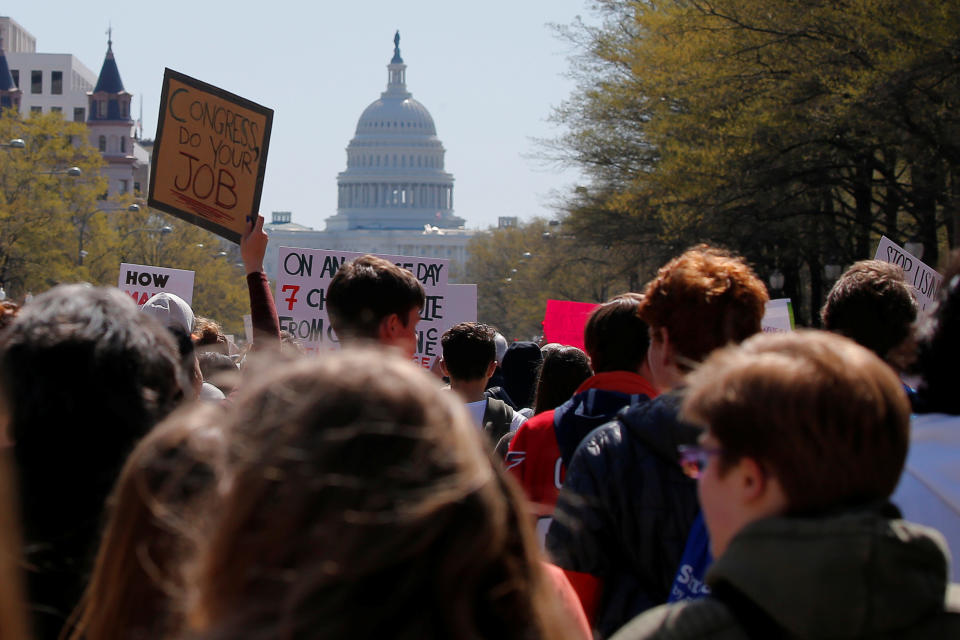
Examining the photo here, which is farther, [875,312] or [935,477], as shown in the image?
[875,312]

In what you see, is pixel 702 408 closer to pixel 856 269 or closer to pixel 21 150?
pixel 856 269

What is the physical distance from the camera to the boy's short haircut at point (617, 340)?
3887mm

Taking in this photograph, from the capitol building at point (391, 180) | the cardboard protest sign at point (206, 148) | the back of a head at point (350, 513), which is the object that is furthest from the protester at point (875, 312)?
the capitol building at point (391, 180)

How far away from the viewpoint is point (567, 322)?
9.57 m

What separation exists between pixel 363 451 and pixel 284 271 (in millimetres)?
7171

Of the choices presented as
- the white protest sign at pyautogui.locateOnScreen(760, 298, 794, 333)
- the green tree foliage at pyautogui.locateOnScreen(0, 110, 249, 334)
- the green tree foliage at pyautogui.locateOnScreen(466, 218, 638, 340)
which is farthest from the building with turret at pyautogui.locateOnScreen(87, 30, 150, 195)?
the white protest sign at pyautogui.locateOnScreen(760, 298, 794, 333)

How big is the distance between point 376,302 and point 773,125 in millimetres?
17313

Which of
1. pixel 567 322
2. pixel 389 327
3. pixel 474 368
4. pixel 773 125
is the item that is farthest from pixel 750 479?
pixel 773 125

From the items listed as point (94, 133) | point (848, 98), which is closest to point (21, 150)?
point (848, 98)

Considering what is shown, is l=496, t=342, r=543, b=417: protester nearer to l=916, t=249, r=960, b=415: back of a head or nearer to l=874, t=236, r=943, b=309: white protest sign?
l=874, t=236, r=943, b=309: white protest sign

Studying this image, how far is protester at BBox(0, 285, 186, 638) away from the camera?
207 centimetres

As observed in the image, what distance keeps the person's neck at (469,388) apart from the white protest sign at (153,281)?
19.1 ft

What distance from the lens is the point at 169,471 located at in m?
1.83

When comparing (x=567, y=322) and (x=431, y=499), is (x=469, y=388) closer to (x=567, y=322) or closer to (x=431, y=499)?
(x=567, y=322)
